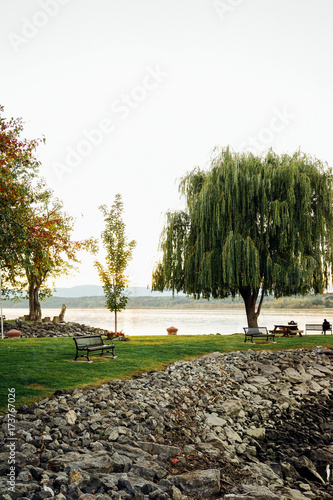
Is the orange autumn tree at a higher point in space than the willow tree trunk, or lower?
higher

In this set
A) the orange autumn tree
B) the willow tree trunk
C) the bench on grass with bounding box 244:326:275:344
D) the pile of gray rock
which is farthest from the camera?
the willow tree trunk

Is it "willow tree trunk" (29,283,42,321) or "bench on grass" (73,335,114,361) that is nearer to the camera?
"bench on grass" (73,335,114,361)

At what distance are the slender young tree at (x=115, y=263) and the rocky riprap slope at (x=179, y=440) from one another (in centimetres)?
1109

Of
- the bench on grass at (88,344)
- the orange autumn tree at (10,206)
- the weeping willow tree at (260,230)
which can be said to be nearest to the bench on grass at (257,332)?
the weeping willow tree at (260,230)

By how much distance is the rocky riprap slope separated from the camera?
499 centimetres

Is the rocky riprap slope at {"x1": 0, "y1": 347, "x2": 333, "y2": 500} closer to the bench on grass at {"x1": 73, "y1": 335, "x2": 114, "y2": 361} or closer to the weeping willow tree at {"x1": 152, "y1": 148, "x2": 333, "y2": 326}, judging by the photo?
the bench on grass at {"x1": 73, "y1": 335, "x2": 114, "y2": 361}

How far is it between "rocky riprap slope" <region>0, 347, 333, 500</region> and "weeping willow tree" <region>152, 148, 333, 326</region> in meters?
6.37

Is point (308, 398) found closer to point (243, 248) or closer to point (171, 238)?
point (243, 248)

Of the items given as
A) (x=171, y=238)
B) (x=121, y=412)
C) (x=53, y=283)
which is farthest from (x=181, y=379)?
(x=53, y=283)

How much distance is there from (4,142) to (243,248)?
1082 centimetres

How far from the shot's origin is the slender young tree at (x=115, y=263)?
21516mm

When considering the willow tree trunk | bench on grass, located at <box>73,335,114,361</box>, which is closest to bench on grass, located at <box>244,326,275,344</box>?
bench on grass, located at <box>73,335,114,361</box>

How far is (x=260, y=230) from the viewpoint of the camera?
1731 centimetres

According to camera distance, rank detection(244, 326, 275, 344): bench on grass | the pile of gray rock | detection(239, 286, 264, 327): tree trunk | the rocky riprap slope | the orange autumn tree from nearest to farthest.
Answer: the rocky riprap slope < the orange autumn tree < detection(244, 326, 275, 344): bench on grass < detection(239, 286, 264, 327): tree trunk < the pile of gray rock
